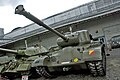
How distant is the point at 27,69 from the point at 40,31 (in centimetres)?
1114

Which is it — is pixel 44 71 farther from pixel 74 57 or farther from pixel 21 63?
pixel 21 63

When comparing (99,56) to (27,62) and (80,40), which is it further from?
Answer: (27,62)

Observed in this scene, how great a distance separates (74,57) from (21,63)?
14.3 feet

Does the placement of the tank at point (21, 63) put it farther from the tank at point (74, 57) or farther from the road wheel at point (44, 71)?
the tank at point (74, 57)

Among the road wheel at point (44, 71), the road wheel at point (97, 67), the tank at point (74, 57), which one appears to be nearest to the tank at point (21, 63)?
the road wheel at point (44, 71)

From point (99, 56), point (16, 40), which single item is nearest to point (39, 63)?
point (99, 56)

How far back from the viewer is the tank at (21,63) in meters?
10.9

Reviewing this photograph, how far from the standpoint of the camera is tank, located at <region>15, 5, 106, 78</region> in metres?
7.30

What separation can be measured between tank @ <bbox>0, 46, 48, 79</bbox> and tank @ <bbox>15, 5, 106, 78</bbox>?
5.93ft

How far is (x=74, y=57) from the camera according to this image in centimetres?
827

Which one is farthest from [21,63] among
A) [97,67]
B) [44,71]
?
[97,67]

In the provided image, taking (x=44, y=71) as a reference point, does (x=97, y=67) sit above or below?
above

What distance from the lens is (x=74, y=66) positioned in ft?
27.5

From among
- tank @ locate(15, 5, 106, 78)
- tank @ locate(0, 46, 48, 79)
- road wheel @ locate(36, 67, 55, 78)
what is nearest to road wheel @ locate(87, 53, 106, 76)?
tank @ locate(15, 5, 106, 78)
